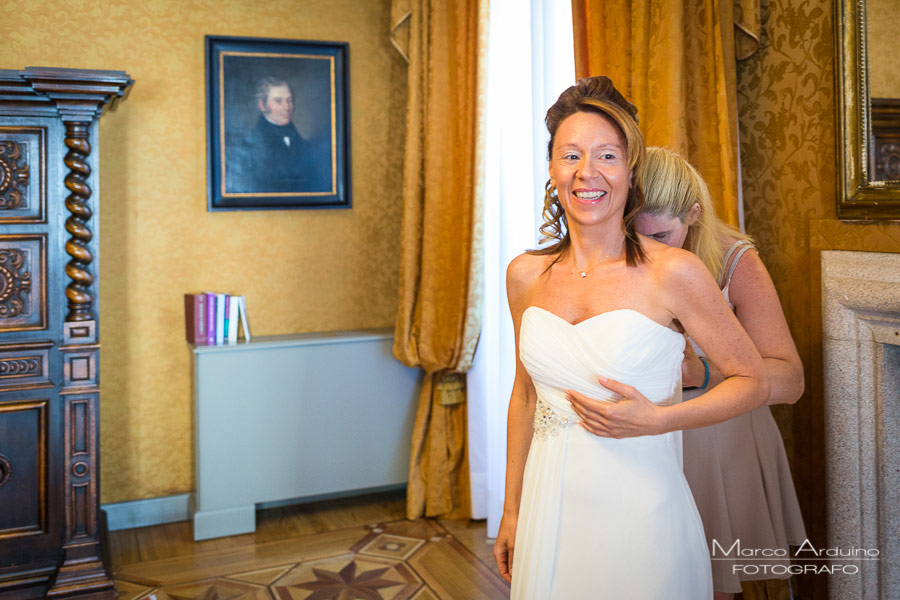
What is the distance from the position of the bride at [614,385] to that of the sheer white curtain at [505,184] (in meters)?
1.66

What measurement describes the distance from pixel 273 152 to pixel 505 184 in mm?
1323

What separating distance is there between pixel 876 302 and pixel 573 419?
963mm

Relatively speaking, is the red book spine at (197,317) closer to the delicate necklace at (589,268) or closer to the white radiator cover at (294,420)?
the white radiator cover at (294,420)

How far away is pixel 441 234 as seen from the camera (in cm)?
384

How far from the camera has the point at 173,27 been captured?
390 centimetres

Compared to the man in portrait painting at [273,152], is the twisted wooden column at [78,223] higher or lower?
lower

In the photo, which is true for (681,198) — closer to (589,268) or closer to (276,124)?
(589,268)

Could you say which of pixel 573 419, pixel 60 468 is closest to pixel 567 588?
pixel 573 419

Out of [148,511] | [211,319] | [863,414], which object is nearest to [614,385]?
[863,414]

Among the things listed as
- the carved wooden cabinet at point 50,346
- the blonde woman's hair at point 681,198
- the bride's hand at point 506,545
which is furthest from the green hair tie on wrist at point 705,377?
the carved wooden cabinet at point 50,346

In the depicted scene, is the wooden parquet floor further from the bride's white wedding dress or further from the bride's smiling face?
the bride's smiling face

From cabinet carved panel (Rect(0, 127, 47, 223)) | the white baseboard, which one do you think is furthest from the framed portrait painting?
the white baseboard

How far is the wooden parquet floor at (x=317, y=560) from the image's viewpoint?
3.15 m

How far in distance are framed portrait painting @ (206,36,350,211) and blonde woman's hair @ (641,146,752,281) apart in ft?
8.59
